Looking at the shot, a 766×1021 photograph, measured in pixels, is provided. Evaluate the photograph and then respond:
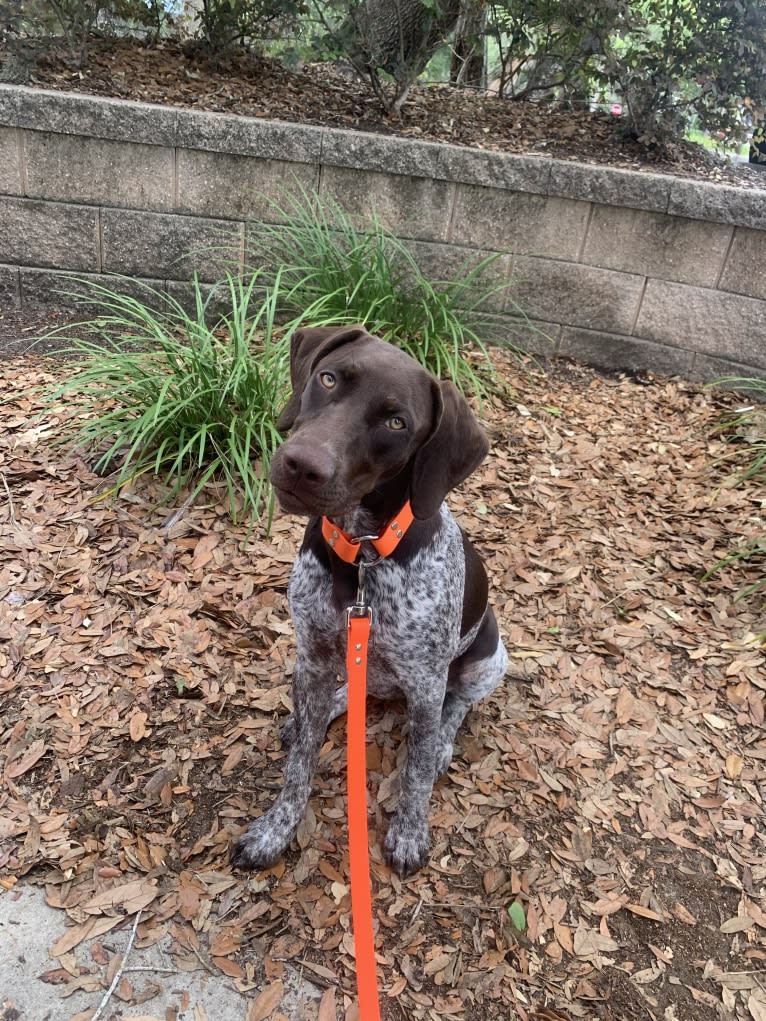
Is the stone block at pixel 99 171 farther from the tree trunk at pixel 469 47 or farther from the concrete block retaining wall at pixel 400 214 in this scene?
the tree trunk at pixel 469 47

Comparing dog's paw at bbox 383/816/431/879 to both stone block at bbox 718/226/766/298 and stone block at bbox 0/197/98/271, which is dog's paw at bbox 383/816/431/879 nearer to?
stone block at bbox 0/197/98/271

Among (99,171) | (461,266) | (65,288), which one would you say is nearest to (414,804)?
(461,266)

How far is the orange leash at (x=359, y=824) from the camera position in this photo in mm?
1702

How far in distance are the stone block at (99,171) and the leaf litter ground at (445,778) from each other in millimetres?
1629

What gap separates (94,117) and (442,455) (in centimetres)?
414

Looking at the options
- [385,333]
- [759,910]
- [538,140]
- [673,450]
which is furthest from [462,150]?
[759,910]

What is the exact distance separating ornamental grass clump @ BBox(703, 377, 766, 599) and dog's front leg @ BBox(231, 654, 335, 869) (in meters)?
2.38

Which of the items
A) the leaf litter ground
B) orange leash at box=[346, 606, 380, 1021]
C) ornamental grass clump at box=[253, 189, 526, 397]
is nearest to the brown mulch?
ornamental grass clump at box=[253, 189, 526, 397]

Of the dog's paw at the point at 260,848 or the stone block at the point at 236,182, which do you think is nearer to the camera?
the dog's paw at the point at 260,848

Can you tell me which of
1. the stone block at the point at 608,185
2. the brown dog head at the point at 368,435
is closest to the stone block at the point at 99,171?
the stone block at the point at 608,185

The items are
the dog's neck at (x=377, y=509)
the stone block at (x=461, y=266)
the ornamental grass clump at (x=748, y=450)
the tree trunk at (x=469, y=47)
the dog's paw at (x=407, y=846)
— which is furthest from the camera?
the tree trunk at (x=469, y=47)

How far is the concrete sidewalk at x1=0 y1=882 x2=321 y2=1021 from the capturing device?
2068 millimetres

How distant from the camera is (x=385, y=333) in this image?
4.68 metres

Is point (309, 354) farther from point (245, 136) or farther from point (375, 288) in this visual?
point (245, 136)
